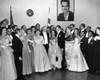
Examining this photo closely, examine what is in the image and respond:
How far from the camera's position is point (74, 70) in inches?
304

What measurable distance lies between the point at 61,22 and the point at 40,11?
3.94 ft

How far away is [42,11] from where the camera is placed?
10.3 meters

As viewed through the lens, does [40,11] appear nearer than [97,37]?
No

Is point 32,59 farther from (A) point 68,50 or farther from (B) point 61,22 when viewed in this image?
(B) point 61,22

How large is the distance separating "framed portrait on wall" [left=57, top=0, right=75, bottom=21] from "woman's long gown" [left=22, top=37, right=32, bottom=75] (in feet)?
12.3

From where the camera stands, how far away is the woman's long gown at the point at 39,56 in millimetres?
7492

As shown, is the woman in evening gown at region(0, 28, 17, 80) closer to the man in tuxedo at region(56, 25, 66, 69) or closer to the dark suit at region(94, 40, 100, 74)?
the man in tuxedo at region(56, 25, 66, 69)

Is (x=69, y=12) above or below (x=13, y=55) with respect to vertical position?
above

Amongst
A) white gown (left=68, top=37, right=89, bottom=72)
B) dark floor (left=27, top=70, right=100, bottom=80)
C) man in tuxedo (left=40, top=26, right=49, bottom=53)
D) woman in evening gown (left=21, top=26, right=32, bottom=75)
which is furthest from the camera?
man in tuxedo (left=40, top=26, right=49, bottom=53)

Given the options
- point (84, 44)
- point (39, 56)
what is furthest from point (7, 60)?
point (84, 44)

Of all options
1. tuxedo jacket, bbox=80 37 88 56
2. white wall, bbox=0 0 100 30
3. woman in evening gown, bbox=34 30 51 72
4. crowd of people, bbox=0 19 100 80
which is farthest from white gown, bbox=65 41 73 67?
white wall, bbox=0 0 100 30

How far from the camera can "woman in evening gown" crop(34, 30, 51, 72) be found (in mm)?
7492

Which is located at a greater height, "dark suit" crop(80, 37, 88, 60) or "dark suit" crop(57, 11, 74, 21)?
"dark suit" crop(57, 11, 74, 21)

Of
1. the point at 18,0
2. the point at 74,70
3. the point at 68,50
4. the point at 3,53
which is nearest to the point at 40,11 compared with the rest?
the point at 18,0
